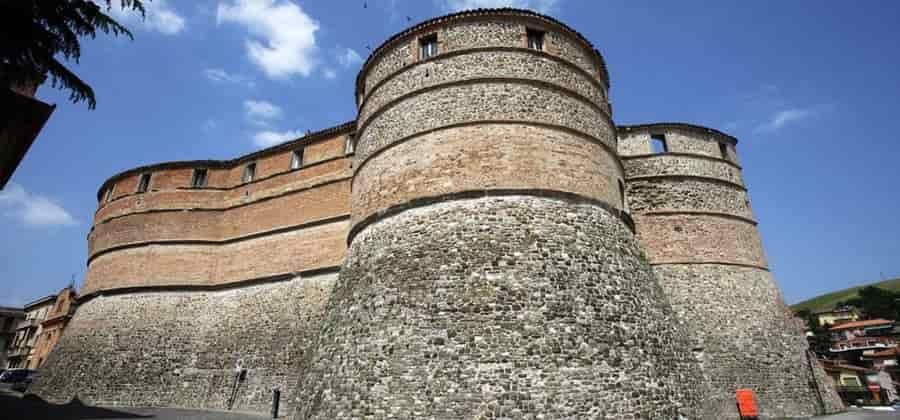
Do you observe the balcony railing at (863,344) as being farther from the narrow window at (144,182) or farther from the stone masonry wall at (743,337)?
the narrow window at (144,182)

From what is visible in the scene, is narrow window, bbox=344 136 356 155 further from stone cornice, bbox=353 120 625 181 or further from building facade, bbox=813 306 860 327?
building facade, bbox=813 306 860 327

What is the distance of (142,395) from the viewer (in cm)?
1662

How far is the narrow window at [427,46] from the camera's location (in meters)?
12.9

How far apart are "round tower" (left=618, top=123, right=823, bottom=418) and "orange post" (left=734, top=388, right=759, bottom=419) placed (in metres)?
0.58

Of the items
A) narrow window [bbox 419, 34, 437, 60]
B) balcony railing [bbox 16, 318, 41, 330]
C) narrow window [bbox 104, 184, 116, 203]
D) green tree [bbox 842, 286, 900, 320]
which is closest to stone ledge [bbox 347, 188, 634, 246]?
narrow window [bbox 419, 34, 437, 60]

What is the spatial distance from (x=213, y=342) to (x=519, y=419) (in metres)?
13.8

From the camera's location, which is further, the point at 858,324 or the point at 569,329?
the point at 858,324

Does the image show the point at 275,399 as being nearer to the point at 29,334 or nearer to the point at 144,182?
the point at 144,182

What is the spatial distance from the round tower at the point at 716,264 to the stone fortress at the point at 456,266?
0.23 ft

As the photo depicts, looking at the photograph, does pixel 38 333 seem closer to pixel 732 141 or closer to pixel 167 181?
pixel 167 181

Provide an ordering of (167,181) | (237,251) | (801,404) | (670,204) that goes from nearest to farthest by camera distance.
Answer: (801,404) < (670,204) < (237,251) < (167,181)

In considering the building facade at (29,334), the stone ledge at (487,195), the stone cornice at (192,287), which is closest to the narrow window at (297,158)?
the stone cornice at (192,287)

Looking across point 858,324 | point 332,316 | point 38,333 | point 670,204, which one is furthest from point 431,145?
point 858,324

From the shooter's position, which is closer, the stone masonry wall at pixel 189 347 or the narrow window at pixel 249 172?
the stone masonry wall at pixel 189 347
